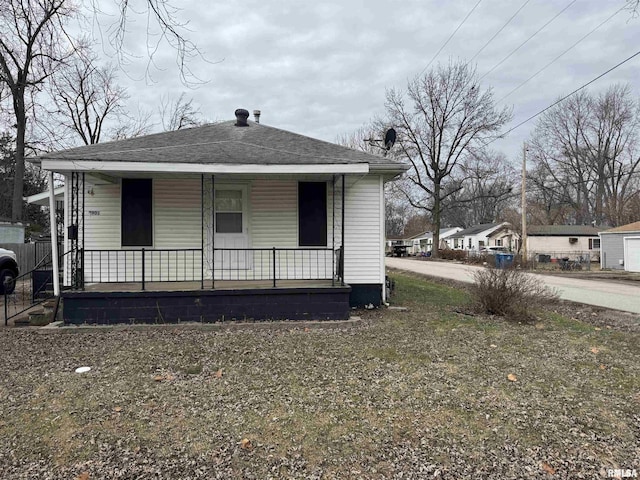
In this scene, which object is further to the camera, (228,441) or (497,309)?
(497,309)

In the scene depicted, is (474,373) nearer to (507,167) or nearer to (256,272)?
(256,272)

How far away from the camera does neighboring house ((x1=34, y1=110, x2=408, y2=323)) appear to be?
689 cm

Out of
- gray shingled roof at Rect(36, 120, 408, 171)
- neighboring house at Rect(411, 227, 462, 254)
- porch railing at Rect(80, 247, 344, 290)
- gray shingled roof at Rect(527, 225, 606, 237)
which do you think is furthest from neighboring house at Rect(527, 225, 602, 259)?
porch railing at Rect(80, 247, 344, 290)

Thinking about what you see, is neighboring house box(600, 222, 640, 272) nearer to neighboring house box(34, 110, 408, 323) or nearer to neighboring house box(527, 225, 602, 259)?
neighboring house box(527, 225, 602, 259)

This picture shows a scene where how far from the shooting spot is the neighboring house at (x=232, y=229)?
689cm

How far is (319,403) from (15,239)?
18170 mm

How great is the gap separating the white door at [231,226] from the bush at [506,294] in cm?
460

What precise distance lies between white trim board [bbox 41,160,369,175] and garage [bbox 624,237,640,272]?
22.7 m

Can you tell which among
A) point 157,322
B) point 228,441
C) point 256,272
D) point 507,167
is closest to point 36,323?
point 157,322

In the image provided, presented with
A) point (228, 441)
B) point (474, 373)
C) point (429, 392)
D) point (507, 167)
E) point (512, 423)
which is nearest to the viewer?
point (228, 441)

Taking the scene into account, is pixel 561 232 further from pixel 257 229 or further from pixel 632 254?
pixel 257 229

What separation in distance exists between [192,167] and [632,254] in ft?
83.0

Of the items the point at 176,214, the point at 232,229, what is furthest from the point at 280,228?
the point at 176,214

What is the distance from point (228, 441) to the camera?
2.97 meters
